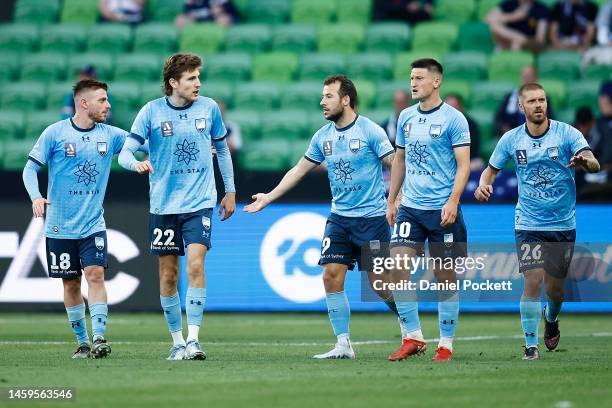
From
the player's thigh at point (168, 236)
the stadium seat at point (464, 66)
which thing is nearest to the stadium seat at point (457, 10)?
the stadium seat at point (464, 66)

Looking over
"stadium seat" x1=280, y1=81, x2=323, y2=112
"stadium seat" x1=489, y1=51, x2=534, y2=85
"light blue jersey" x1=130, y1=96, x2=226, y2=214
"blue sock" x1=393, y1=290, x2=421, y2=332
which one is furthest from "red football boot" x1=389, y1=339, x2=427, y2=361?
"stadium seat" x1=489, y1=51, x2=534, y2=85

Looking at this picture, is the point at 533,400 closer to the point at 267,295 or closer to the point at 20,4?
the point at 267,295

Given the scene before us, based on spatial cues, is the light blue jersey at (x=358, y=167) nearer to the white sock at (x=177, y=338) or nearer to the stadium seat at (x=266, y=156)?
the white sock at (x=177, y=338)

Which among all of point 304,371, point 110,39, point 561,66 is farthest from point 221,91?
point 304,371

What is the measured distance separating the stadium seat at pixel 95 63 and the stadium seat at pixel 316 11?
335 cm

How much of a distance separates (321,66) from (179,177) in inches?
422

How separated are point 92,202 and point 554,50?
11.8 metres

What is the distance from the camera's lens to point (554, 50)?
2092 centimetres

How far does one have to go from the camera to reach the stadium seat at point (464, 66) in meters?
20.6

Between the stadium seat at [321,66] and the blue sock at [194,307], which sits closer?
the blue sock at [194,307]

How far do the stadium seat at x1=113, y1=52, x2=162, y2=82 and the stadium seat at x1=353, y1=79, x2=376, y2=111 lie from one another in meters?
3.54

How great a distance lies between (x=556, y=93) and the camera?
19.8 m

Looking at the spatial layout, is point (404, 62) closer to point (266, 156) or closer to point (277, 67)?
point (277, 67)

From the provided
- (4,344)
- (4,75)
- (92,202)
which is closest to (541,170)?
(92,202)
